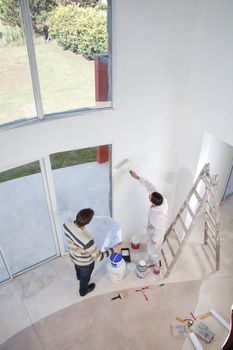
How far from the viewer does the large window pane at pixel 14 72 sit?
2.53 m

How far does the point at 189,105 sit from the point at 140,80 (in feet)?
2.57

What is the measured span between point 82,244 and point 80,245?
32mm

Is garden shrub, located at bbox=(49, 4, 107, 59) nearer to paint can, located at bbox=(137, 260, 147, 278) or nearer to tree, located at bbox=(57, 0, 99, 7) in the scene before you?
tree, located at bbox=(57, 0, 99, 7)

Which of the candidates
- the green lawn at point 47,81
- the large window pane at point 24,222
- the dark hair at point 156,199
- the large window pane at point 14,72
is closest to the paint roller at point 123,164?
the dark hair at point 156,199

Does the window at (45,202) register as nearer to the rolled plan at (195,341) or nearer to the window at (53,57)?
the window at (53,57)

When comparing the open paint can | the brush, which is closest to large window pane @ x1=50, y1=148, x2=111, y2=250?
the open paint can

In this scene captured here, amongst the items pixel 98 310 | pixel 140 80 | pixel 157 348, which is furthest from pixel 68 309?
pixel 140 80

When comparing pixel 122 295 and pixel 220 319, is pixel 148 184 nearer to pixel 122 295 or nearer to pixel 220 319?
pixel 122 295

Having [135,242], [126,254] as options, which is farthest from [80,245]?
[135,242]

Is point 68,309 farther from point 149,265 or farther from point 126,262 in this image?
point 149,265

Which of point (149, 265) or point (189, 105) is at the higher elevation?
point (189, 105)

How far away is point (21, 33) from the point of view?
8.51ft

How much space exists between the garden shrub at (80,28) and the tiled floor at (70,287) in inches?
118

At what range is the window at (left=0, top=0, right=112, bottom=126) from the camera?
258cm
